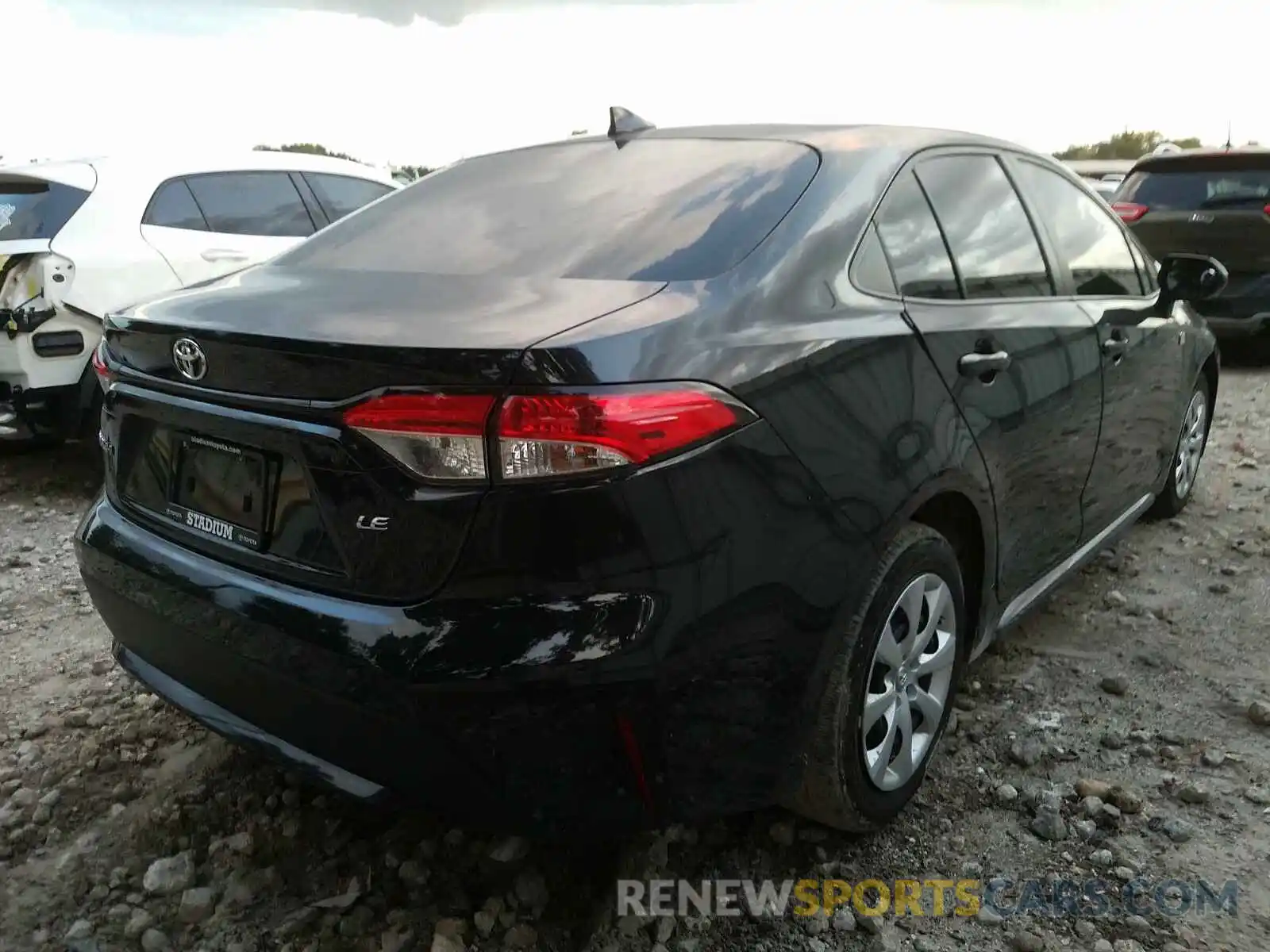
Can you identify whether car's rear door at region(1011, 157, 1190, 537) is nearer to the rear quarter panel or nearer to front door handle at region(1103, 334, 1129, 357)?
front door handle at region(1103, 334, 1129, 357)

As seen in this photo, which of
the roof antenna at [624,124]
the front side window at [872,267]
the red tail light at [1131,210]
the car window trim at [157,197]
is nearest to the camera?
the front side window at [872,267]

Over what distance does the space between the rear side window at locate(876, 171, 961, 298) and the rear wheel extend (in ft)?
7.23

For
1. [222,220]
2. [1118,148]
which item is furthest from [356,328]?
[1118,148]

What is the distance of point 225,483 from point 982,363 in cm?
161

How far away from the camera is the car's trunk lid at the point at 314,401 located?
1610 millimetres

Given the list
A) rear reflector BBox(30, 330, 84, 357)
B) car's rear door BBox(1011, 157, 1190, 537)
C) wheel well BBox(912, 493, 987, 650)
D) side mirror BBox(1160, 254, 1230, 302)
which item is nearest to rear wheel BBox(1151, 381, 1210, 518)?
car's rear door BBox(1011, 157, 1190, 537)

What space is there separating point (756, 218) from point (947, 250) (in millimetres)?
617

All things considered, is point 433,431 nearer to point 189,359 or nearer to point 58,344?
point 189,359

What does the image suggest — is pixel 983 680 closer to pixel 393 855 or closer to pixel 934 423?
pixel 934 423

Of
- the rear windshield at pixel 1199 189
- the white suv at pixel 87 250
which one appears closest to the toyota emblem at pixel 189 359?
the white suv at pixel 87 250

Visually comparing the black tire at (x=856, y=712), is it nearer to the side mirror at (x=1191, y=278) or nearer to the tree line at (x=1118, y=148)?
the side mirror at (x=1191, y=278)

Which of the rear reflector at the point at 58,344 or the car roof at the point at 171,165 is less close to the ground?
the car roof at the point at 171,165

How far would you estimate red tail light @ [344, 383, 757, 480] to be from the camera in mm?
1553

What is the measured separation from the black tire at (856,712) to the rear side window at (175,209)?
440cm
